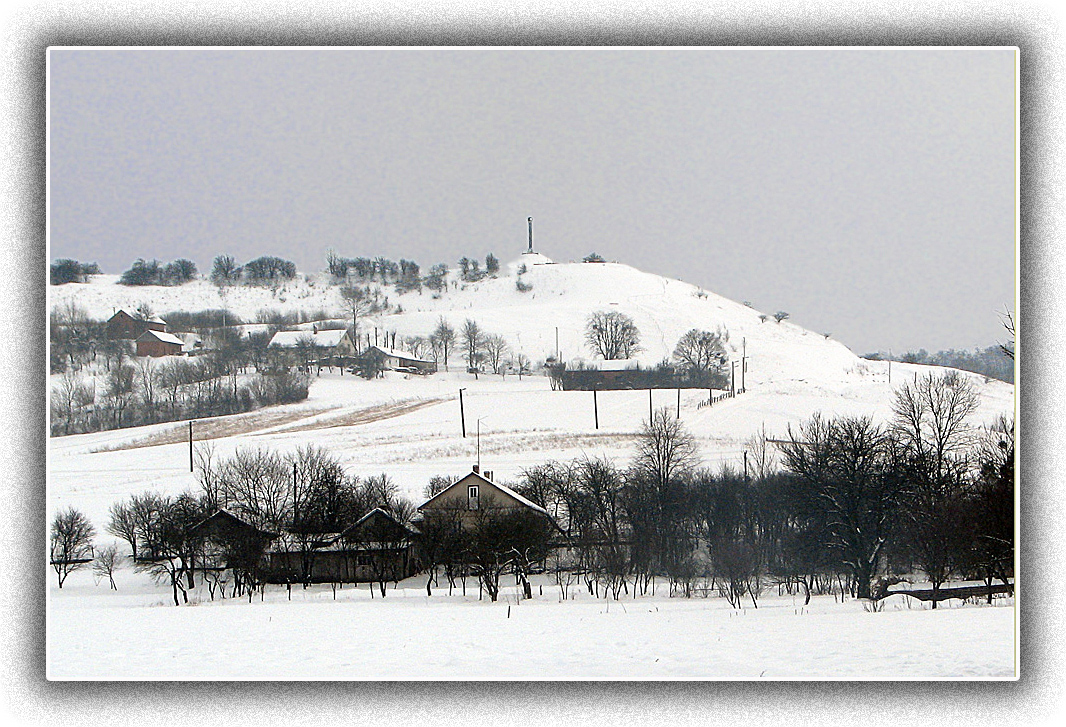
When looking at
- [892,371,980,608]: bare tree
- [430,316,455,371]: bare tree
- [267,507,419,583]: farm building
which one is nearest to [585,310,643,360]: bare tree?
[430,316,455,371]: bare tree

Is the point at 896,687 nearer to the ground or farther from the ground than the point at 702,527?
nearer to the ground

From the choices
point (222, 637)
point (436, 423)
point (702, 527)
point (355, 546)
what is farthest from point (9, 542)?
point (702, 527)

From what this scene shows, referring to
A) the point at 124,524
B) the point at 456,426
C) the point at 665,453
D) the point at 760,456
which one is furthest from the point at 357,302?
the point at 760,456

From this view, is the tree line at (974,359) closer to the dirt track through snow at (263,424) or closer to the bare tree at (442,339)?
the bare tree at (442,339)

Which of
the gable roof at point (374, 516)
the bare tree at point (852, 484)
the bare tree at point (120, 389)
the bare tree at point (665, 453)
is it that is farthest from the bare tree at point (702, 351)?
the bare tree at point (120, 389)

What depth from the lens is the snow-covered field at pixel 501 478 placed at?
7.71 metres

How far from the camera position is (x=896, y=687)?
23.9ft

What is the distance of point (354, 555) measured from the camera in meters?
10.6

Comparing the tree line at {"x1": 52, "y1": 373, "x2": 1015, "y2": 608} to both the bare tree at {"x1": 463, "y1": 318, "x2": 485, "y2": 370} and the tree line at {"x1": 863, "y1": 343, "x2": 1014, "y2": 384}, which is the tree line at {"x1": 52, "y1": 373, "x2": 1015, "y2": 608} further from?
the bare tree at {"x1": 463, "y1": 318, "x2": 485, "y2": 370}

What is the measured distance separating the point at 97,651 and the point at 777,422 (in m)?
8.56

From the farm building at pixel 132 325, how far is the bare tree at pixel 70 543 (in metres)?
2.55

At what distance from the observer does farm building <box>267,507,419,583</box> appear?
10531 millimetres

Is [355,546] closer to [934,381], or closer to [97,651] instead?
[97,651]

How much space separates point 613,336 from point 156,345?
7.00 m
